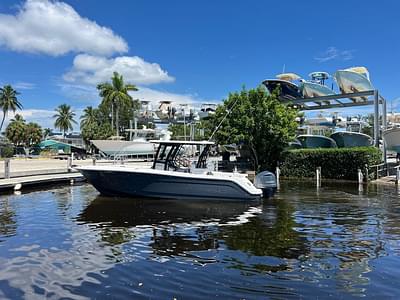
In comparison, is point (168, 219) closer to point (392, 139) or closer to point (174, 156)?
point (174, 156)

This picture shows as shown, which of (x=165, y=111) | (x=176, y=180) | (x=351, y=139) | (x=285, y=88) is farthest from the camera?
(x=165, y=111)

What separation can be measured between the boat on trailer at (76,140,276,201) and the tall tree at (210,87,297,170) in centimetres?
1602

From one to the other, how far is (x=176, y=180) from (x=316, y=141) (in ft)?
84.5

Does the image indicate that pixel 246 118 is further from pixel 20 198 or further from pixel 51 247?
pixel 51 247

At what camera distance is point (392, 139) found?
32.2 meters

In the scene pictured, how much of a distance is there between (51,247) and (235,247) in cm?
437

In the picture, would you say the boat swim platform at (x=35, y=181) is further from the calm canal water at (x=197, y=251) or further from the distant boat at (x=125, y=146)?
the distant boat at (x=125, y=146)

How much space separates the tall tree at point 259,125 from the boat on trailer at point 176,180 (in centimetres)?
1602

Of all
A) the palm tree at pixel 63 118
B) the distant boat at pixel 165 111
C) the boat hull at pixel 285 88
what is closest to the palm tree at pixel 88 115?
the palm tree at pixel 63 118

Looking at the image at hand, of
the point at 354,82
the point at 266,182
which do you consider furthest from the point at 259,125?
the point at 266,182

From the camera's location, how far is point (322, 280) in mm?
7008

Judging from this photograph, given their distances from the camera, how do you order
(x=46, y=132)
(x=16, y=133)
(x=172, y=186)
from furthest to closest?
(x=46, y=132) < (x=16, y=133) < (x=172, y=186)

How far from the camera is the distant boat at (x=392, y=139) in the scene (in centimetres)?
3133

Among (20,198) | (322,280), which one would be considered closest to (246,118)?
(20,198)
